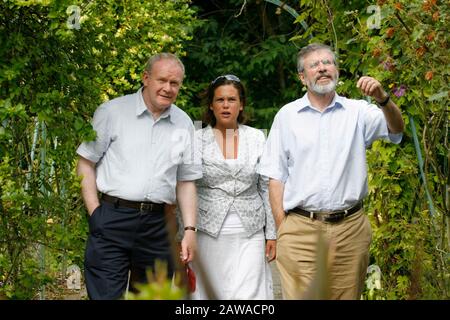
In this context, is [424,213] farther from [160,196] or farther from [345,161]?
[160,196]

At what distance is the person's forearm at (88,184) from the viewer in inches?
198

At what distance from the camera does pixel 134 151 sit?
4977mm

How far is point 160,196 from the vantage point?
4965 mm

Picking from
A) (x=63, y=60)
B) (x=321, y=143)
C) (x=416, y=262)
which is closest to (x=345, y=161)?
(x=321, y=143)

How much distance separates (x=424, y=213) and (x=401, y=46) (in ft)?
3.73

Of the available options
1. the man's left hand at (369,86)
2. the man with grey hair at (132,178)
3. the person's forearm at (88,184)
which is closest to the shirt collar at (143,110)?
the man with grey hair at (132,178)

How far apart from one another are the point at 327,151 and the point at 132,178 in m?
1.00

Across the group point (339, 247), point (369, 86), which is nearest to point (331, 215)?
point (339, 247)

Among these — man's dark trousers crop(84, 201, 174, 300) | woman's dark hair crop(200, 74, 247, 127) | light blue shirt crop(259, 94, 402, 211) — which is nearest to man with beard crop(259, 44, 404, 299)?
light blue shirt crop(259, 94, 402, 211)

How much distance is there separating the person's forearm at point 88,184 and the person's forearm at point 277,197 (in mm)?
924

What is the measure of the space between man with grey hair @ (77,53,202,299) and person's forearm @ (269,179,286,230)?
0.52 m

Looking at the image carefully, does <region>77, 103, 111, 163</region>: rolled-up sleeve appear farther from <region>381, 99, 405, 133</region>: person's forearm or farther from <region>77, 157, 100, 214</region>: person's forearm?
<region>381, 99, 405, 133</region>: person's forearm

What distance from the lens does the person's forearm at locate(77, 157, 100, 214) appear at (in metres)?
5.02

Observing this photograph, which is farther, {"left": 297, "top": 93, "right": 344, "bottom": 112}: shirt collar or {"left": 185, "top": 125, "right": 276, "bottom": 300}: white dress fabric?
{"left": 185, "top": 125, "right": 276, "bottom": 300}: white dress fabric
